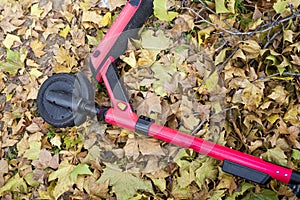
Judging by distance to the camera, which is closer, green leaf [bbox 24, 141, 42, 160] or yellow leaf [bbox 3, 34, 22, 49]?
green leaf [bbox 24, 141, 42, 160]

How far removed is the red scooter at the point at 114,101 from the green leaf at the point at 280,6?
0.95m

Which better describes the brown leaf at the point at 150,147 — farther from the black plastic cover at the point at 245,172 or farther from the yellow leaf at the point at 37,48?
the yellow leaf at the point at 37,48

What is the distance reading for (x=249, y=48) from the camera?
115 inches

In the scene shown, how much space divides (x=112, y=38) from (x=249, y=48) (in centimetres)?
102

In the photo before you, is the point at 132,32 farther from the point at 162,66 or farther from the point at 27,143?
the point at 27,143

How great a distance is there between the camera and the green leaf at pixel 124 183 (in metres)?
2.80

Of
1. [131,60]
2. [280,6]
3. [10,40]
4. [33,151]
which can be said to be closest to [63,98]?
[33,151]

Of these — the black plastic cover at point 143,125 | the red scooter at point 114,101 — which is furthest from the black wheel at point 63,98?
the black plastic cover at point 143,125

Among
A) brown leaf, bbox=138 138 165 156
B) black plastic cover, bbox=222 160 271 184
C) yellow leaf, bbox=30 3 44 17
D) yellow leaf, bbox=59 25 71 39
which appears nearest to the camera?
black plastic cover, bbox=222 160 271 184

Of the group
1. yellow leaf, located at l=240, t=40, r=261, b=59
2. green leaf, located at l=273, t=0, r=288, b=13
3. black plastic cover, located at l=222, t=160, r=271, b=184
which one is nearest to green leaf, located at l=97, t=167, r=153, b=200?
black plastic cover, located at l=222, t=160, r=271, b=184

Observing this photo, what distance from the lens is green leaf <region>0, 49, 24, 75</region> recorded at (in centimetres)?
342

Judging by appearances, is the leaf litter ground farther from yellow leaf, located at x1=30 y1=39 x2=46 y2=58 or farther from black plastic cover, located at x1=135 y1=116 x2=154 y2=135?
black plastic cover, located at x1=135 y1=116 x2=154 y2=135

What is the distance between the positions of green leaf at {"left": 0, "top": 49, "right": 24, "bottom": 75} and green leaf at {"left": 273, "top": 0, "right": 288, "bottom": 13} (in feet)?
6.84

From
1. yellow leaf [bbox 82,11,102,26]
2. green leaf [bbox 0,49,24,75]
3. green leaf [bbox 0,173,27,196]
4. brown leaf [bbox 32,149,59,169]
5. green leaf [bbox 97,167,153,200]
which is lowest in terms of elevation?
green leaf [bbox 0,173,27,196]
